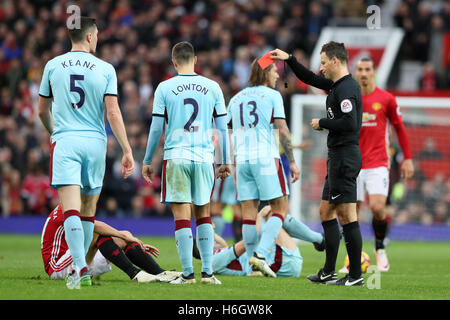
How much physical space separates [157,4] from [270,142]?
15.9m

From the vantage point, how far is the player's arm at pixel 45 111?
7.74m

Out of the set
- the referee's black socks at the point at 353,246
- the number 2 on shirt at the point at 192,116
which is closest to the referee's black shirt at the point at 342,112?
the referee's black socks at the point at 353,246

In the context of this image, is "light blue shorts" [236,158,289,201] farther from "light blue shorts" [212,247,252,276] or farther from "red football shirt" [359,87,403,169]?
"red football shirt" [359,87,403,169]

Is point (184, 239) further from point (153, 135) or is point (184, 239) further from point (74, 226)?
point (74, 226)

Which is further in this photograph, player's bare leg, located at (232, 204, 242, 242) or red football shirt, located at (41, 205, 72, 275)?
player's bare leg, located at (232, 204, 242, 242)

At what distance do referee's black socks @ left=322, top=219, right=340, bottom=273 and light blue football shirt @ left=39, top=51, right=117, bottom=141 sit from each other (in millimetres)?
2674

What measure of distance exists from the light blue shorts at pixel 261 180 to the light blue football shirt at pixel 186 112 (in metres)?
1.89

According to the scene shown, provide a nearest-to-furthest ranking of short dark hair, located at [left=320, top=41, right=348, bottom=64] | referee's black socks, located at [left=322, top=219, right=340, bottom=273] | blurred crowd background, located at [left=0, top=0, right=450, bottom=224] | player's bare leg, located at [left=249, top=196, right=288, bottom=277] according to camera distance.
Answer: short dark hair, located at [left=320, top=41, right=348, bottom=64] < referee's black socks, located at [left=322, top=219, right=340, bottom=273] < player's bare leg, located at [left=249, top=196, right=288, bottom=277] < blurred crowd background, located at [left=0, top=0, right=450, bottom=224]

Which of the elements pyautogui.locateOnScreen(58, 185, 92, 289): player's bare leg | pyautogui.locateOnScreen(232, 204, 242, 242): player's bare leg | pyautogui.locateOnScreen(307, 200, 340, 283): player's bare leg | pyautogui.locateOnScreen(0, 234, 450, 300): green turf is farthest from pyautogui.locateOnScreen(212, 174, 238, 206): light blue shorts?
pyautogui.locateOnScreen(58, 185, 92, 289): player's bare leg

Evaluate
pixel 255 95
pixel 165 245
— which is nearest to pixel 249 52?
pixel 165 245

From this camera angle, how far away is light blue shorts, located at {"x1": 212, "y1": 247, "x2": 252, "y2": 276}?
9.95 metres

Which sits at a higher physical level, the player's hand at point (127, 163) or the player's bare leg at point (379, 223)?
the player's hand at point (127, 163)

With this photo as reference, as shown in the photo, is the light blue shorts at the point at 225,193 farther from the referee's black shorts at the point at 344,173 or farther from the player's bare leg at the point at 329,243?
the referee's black shorts at the point at 344,173

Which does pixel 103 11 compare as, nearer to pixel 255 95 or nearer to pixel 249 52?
pixel 249 52
